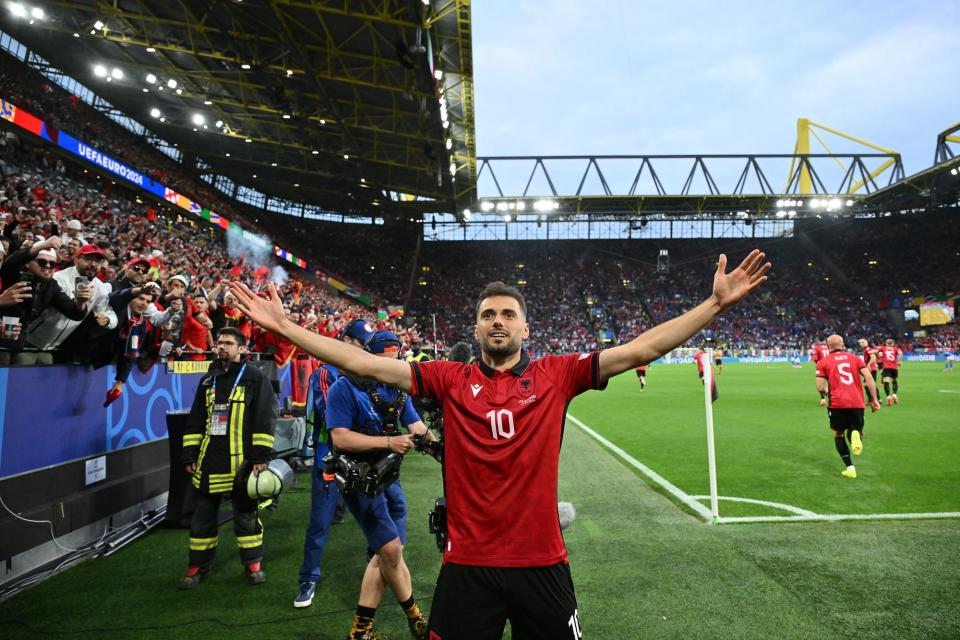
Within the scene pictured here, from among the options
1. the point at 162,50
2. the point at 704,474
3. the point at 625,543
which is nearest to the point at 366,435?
the point at 625,543

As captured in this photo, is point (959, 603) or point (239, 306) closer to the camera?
point (239, 306)

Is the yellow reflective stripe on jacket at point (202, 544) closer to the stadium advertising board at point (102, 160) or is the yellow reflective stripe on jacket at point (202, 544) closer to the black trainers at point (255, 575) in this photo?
the black trainers at point (255, 575)

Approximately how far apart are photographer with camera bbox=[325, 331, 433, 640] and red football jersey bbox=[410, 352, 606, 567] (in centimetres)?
102

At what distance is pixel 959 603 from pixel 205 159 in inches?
1664

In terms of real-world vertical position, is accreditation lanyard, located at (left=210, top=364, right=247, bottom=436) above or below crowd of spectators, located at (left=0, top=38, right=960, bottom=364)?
below

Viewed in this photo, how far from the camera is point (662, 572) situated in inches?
190

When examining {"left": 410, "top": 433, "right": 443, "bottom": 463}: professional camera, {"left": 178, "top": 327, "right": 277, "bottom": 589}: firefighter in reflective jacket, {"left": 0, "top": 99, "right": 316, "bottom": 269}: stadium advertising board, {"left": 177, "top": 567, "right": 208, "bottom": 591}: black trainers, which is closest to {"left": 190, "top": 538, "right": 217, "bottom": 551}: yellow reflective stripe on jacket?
{"left": 178, "top": 327, "right": 277, "bottom": 589}: firefighter in reflective jacket

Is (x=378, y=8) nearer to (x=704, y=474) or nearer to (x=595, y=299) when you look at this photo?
(x=704, y=474)

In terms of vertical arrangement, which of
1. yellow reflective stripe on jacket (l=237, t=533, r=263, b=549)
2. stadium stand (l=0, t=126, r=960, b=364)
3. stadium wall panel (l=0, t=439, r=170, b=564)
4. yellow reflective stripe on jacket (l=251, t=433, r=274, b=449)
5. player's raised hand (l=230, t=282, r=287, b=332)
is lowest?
yellow reflective stripe on jacket (l=237, t=533, r=263, b=549)

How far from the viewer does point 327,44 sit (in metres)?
19.1

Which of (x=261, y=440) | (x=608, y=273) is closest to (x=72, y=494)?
(x=261, y=440)

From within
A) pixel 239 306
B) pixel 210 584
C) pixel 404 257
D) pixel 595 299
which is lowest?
pixel 210 584

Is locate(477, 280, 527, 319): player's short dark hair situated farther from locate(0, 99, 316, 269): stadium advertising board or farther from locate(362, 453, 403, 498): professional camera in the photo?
locate(0, 99, 316, 269): stadium advertising board

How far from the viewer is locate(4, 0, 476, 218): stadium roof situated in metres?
18.0
